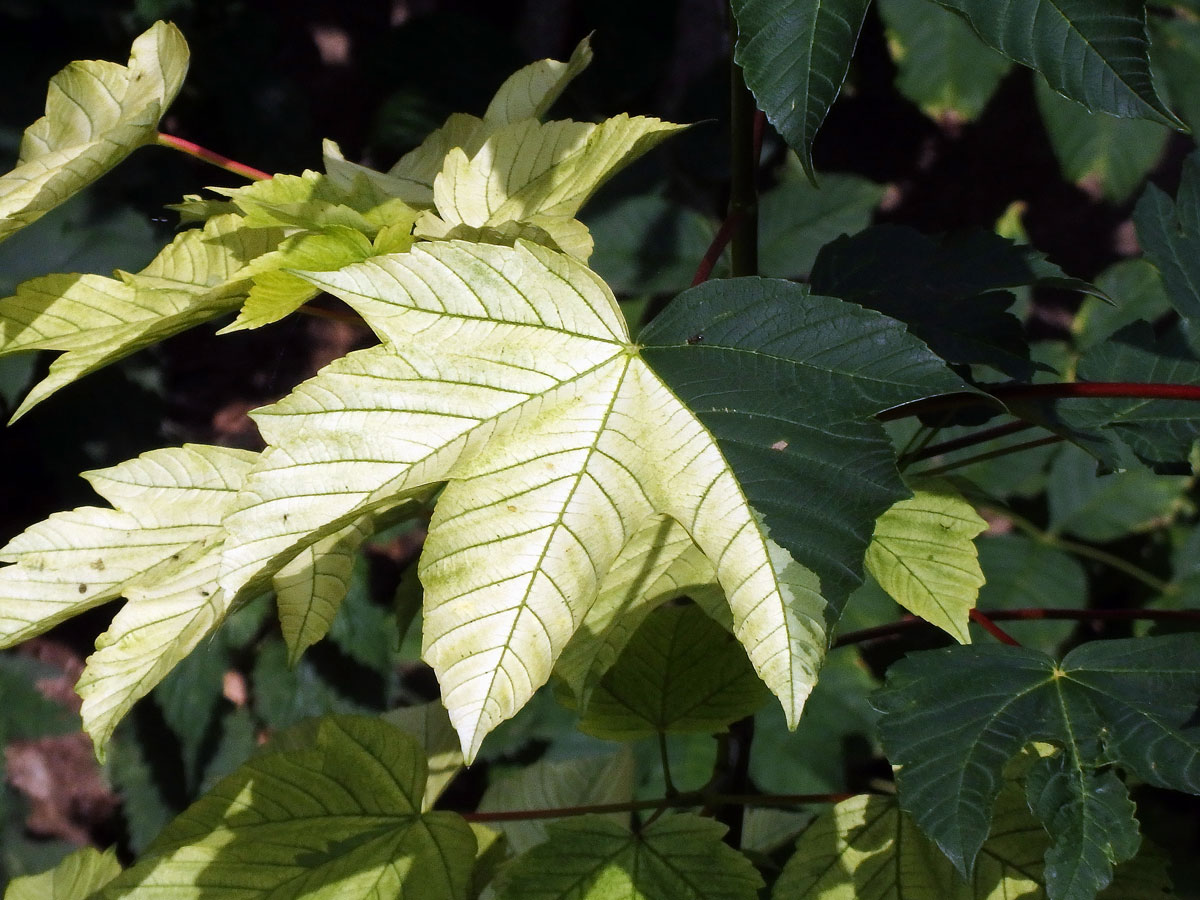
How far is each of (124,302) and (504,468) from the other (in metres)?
0.31

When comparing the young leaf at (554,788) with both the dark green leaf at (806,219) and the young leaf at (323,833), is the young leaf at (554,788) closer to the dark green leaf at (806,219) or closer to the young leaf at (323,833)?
the young leaf at (323,833)

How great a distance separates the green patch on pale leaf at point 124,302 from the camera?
0.60 m

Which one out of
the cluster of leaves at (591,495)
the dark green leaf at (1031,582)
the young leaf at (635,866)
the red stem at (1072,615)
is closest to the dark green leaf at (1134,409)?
the cluster of leaves at (591,495)

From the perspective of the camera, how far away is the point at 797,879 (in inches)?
26.8

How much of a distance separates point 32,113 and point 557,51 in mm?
931

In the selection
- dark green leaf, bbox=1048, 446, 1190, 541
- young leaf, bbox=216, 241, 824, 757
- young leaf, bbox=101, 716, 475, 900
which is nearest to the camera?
young leaf, bbox=216, 241, 824, 757

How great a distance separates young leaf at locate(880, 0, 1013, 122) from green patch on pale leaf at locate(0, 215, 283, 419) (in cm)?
112

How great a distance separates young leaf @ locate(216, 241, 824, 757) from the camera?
0.48 meters

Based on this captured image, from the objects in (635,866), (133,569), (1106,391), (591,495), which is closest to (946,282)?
(1106,391)

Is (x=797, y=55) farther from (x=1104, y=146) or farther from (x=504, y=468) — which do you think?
(x=1104, y=146)

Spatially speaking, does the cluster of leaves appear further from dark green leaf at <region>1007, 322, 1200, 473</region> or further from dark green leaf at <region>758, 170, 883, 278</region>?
dark green leaf at <region>758, 170, 883, 278</region>

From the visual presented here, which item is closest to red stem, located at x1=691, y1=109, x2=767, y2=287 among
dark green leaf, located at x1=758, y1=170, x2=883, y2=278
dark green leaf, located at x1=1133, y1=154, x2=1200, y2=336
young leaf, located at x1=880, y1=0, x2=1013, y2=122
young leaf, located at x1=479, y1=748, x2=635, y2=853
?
dark green leaf, located at x1=1133, y1=154, x2=1200, y2=336

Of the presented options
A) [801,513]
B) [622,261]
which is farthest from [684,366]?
[622,261]

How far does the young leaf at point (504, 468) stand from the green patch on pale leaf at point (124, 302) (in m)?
0.15
